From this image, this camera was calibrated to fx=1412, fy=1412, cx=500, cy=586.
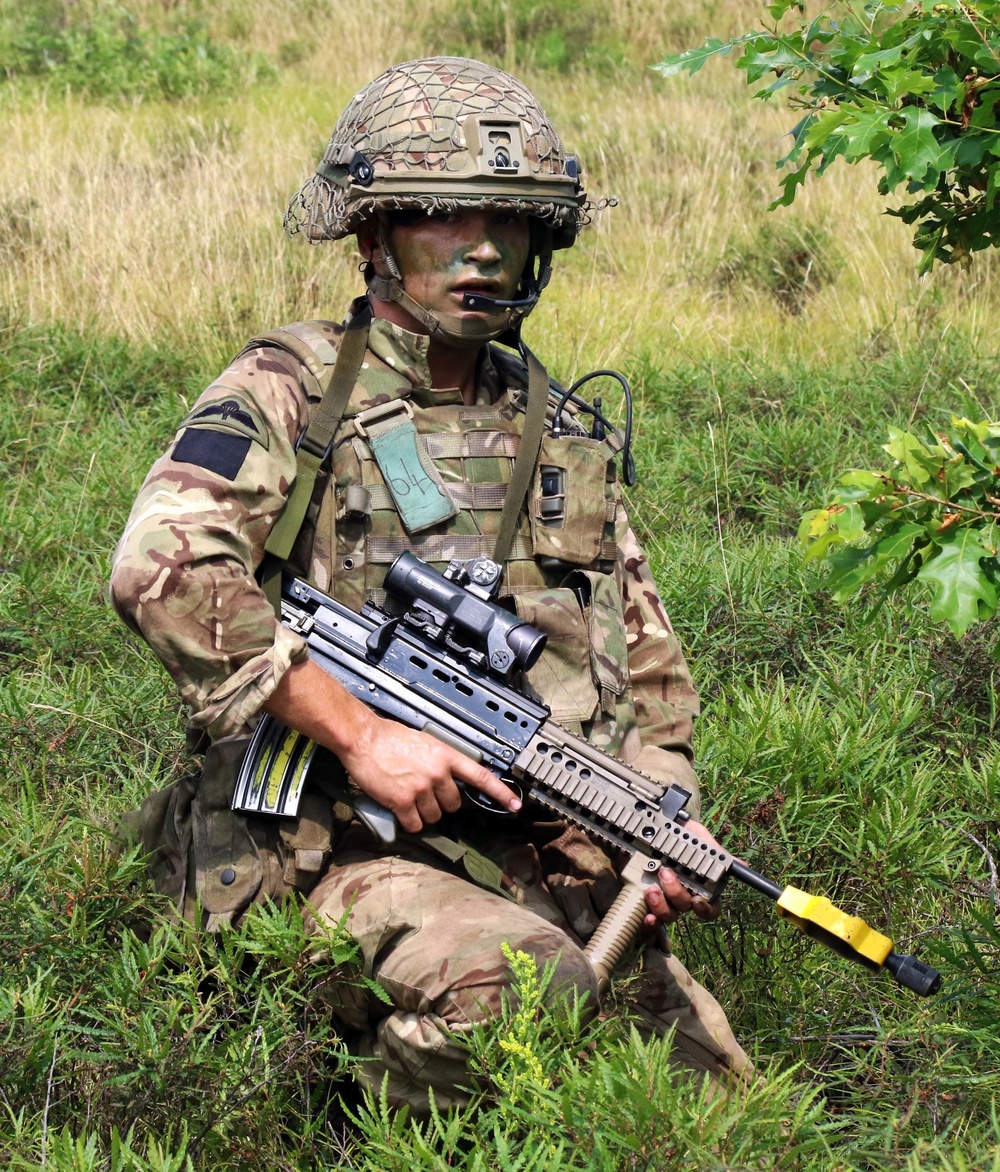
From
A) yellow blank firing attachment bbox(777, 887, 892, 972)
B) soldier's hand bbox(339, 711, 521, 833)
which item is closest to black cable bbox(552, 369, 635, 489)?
soldier's hand bbox(339, 711, 521, 833)

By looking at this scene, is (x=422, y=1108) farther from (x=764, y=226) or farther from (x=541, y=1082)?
(x=764, y=226)

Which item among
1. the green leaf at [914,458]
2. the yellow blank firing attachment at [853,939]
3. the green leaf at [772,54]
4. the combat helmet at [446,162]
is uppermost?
the green leaf at [772,54]

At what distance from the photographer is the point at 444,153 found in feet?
11.3

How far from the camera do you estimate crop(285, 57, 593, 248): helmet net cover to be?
3443 mm

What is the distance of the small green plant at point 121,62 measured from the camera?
10969mm

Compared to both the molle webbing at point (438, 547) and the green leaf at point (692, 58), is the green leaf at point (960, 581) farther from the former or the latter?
the molle webbing at point (438, 547)

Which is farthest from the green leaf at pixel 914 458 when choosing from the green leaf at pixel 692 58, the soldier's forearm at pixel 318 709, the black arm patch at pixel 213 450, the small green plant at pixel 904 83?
the black arm patch at pixel 213 450

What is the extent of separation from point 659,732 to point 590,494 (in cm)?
64

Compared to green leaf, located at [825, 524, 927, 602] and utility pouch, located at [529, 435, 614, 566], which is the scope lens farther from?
green leaf, located at [825, 524, 927, 602]

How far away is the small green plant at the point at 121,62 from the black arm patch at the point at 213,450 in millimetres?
8424

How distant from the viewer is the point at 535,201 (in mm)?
3514

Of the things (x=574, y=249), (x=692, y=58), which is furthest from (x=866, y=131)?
(x=574, y=249)

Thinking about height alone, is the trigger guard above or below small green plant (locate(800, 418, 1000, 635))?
below

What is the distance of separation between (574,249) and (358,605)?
16.8 feet
